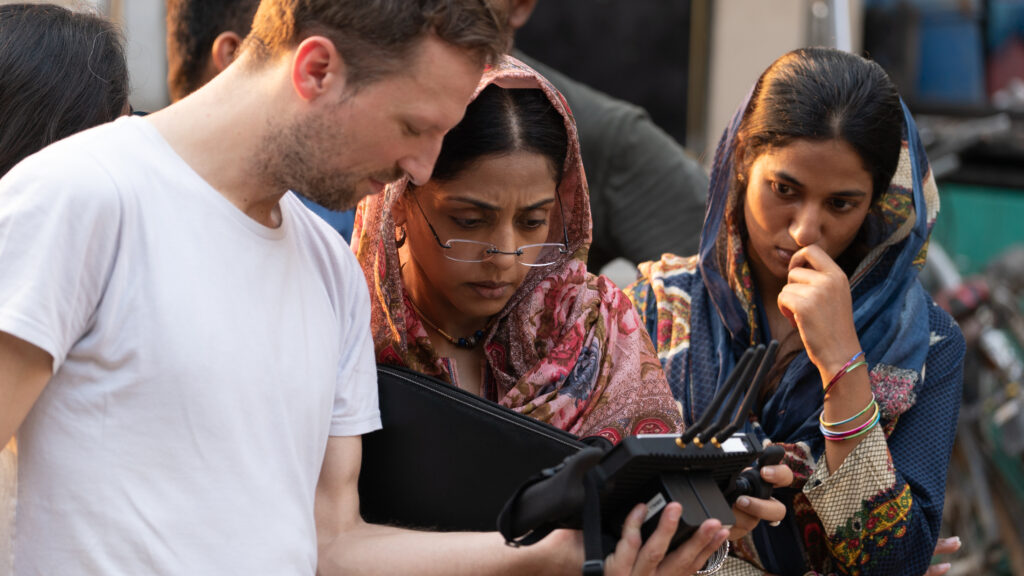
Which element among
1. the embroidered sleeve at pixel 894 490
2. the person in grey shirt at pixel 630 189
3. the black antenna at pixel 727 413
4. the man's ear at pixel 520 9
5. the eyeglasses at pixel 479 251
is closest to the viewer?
the black antenna at pixel 727 413

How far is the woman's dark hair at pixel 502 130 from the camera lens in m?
2.06

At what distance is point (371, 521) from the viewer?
198cm

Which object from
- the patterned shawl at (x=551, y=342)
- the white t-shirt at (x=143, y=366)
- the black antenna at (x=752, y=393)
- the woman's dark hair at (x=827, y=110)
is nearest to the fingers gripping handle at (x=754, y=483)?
the black antenna at (x=752, y=393)

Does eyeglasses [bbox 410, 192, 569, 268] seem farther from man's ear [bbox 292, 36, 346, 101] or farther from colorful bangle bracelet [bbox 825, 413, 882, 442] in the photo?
colorful bangle bracelet [bbox 825, 413, 882, 442]

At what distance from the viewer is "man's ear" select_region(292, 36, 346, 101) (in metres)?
1.62

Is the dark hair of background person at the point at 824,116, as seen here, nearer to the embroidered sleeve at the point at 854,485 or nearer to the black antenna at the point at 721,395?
the embroidered sleeve at the point at 854,485

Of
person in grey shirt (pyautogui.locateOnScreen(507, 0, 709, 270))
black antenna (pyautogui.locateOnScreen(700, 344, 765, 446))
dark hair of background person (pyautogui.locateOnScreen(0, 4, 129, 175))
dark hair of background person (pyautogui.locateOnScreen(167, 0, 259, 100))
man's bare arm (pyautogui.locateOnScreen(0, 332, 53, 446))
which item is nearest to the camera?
man's bare arm (pyautogui.locateOnScreen(0, 332, 53, 446))

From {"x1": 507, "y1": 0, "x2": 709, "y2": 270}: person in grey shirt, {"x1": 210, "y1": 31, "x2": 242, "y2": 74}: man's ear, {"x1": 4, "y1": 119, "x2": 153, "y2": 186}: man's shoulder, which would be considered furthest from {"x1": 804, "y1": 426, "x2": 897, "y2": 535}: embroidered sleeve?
{"x1": 210, "y1": 31, "x2": 242, "y2": 74}: man's ear

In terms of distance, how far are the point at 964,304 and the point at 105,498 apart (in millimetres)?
4031

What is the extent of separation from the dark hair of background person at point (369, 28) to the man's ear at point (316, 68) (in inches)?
0.5

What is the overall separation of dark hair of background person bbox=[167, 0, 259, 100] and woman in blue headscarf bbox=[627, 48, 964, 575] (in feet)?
4.35

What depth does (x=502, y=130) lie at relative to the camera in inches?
81.8

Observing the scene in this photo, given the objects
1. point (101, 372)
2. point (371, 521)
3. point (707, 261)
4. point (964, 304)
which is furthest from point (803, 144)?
point (964, 304)

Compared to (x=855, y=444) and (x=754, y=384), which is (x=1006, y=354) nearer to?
(x=855, y=444)
